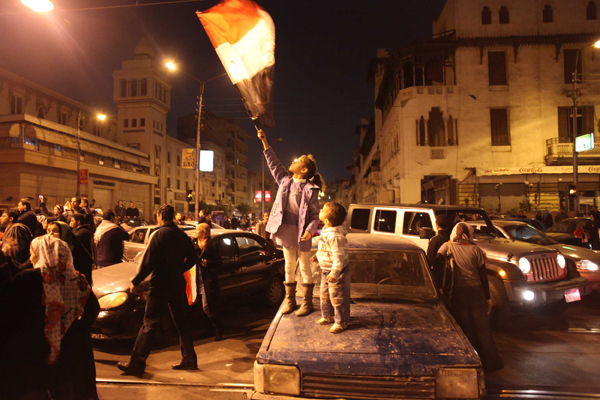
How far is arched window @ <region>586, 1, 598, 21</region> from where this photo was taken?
2741 centimetres

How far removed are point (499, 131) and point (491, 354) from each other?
27.0m

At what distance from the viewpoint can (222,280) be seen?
6543mm

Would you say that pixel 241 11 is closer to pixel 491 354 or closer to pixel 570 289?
pixel 491 354

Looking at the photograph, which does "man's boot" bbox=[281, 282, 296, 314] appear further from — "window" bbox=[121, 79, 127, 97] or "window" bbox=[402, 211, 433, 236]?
"window" bbox=[121, 79, 127, 97]

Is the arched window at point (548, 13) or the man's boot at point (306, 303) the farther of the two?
the arched window at point (548, 13)

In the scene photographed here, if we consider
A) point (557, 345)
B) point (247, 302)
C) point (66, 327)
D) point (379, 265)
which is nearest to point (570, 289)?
point (557, 345)

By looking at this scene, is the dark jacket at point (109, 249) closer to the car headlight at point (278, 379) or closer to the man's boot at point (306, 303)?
the man's boot at point (306, 303)

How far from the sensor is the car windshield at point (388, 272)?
4.14 metres

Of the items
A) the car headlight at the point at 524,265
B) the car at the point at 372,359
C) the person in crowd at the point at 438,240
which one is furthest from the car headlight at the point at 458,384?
the car headlight at the point at 524,265

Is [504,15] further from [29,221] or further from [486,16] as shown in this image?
[29,221]

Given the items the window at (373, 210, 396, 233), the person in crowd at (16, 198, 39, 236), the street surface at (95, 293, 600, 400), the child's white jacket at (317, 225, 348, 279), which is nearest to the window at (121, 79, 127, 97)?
the person in crowd at (16, 198, 39, 236)

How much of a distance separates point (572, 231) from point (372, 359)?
12948mm

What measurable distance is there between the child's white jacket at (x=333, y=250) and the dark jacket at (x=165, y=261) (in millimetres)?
1859

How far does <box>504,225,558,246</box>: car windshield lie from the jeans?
6.51m
